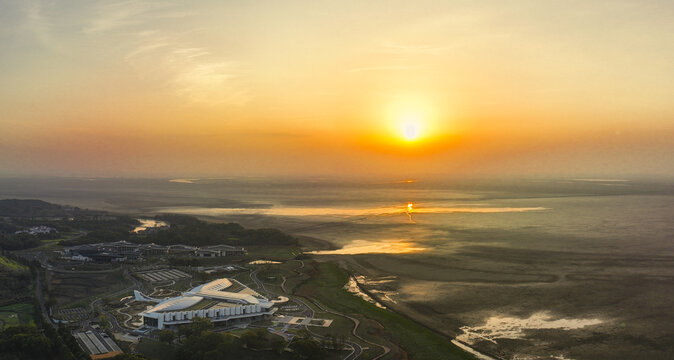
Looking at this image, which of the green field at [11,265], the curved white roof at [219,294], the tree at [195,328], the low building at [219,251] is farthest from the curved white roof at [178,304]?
the low building at [219,251]

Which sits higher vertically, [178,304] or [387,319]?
[178,304]

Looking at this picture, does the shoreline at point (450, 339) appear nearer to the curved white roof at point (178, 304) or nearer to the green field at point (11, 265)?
the curved white roof at point (178, 304)

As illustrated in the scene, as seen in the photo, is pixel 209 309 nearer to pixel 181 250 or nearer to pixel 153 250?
pixel 181 250

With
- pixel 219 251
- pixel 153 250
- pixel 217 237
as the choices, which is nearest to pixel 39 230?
pixel 153 250

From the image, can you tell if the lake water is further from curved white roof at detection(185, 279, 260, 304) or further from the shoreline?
curved white roof at detection(185, 279, 260, 304)

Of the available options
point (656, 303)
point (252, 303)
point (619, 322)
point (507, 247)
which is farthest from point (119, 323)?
point (507, 247)
